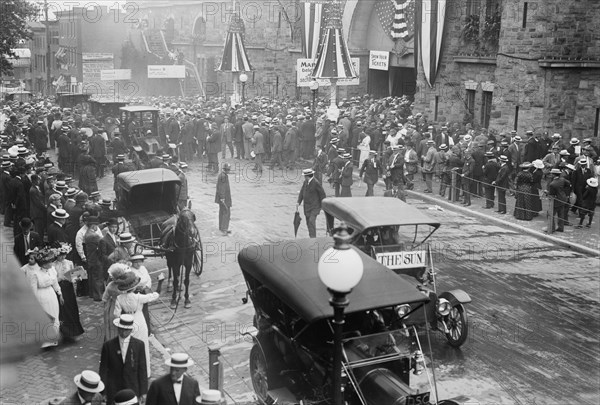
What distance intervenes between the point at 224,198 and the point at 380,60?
65.4ft

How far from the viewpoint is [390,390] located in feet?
24.4

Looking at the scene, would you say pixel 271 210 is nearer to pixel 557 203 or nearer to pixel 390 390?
pixel 557 203

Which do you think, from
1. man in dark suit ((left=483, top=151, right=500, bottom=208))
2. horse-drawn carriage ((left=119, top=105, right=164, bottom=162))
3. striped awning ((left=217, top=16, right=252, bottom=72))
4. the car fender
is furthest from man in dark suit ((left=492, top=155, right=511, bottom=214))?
striped awning ((left=217, top=16, right=252, bottom=72))

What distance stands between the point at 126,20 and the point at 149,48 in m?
7.70

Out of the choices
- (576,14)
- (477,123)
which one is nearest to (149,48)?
(477,123)

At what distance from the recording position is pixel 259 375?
29.9ft

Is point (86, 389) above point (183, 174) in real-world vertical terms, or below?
below

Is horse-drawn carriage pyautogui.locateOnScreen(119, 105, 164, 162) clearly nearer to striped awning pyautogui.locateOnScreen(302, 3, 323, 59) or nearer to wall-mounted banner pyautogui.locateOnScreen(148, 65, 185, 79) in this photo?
striped awning pyautogui.locateOnScreen(302, 3, 323, 59)

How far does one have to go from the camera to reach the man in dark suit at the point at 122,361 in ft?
26.9

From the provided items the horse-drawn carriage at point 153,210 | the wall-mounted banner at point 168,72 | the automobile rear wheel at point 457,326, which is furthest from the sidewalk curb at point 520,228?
the wall-mounted banner at point 168,72

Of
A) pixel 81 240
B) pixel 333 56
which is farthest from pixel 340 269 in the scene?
pixel 333 56

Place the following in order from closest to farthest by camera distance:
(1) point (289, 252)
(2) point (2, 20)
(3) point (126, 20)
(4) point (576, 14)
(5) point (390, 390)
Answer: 1. (5) point (390, 390)
2. (1) point (289, 252)
3. (4) point (576, 14)
4. (2) point (2, 20)
5. (3) point (126, 20)

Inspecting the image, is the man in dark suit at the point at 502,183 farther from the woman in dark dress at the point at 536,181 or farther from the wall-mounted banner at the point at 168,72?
the wall-mounted banner at the point at 168,72

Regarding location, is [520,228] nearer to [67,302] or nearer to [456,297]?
[456,297]
